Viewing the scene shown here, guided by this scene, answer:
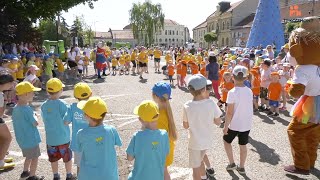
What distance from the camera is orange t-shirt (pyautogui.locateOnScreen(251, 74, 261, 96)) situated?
8898 millimetres

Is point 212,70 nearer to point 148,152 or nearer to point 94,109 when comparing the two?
point 148,152

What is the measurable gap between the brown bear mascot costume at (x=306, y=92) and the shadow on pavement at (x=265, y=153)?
17.7 inches

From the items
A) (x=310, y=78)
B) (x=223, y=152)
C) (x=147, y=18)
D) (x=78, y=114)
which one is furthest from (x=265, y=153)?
(x=147, y=18)

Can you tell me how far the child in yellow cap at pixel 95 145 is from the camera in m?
3.16

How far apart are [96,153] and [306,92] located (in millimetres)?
3347

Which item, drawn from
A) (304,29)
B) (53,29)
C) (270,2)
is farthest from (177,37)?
(304,29)

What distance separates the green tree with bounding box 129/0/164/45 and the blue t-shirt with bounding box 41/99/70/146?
64.2 meters

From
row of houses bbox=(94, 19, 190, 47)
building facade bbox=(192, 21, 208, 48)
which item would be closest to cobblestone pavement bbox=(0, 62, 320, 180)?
building facade bbox=(192, 21, 208, 48)

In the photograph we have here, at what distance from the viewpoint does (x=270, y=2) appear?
19703mm

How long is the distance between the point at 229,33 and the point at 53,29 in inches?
1504

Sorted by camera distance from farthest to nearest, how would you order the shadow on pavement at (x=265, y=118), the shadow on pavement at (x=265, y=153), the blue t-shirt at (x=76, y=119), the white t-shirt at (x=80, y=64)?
1. the white t-shirt at (x=80, y=64)
2. the shadow on pavement at (x=265, y=118)
3. the shadow on pavement at (x=265, y=153)
4. the blue t-shirt at (x=76, y=119)

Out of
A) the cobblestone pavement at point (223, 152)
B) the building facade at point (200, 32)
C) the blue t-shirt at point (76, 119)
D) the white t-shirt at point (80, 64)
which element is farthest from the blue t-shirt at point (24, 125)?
the building facade at point (200, 32)

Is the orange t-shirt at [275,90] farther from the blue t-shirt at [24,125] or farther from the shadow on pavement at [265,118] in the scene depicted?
the blue t-shirt at [24,125]

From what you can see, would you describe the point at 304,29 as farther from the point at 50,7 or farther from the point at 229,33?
the point at 229,33
